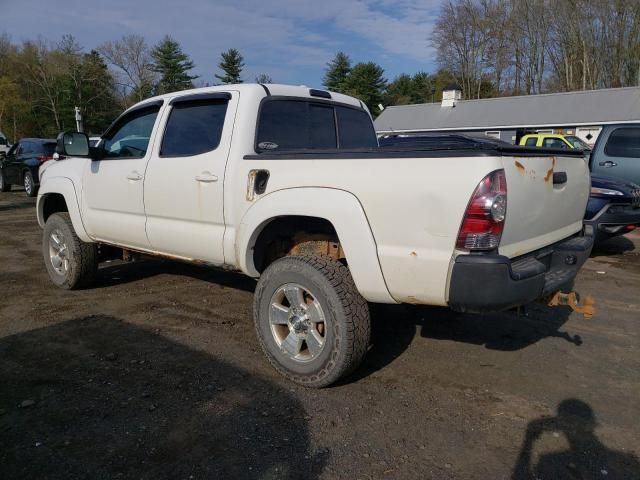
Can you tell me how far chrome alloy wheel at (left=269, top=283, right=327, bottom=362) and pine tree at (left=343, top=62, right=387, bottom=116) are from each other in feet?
194

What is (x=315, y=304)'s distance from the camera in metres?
3.25

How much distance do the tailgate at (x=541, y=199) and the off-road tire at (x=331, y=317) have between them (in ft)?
3.10

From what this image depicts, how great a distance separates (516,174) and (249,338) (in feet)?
8.15

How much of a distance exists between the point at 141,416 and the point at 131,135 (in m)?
2.77

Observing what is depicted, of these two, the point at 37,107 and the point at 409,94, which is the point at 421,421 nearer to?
the point at 37,107

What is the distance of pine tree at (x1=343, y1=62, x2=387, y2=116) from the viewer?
60688 millimetres

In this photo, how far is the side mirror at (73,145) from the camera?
4.67 meters

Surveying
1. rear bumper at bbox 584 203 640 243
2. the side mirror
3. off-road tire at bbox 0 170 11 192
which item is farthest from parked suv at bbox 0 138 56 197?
rear bumper at bbox 584 203 640 243

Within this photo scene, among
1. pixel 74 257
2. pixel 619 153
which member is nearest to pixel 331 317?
pixel 74 257

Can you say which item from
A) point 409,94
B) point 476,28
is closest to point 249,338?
point 476,28

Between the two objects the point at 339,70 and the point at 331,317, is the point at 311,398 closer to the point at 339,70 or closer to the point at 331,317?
the point at 331,317

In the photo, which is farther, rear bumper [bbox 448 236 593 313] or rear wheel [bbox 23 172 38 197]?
rear wheel [bbox 23 172 38 197]

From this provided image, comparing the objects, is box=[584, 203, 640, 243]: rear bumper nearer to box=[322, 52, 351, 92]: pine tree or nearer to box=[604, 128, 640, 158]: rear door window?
box=[604, 128, 640, 158]: rear door window

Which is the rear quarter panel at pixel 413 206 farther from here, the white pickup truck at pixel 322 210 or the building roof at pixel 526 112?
the building roof at pixel 526 112
